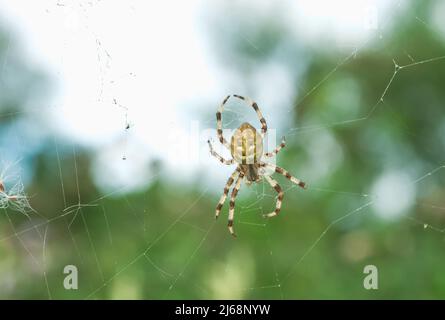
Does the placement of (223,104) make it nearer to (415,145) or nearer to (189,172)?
(189,172)

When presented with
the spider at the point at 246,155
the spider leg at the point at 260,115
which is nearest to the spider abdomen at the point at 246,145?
the spider at the point at 246,155

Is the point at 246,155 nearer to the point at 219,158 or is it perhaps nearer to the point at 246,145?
the point at 246,145

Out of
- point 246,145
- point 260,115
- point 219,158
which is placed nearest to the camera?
point 246,145

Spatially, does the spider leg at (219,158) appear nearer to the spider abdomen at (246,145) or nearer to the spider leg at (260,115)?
the spider abdomen at (246,145)

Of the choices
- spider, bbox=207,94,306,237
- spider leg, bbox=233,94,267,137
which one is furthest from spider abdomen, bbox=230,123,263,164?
spider leg, bbox=233,94,267,137

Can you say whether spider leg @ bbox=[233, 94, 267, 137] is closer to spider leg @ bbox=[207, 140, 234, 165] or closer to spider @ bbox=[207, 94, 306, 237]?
spider @ bbox=[207, 94, 306, 237]

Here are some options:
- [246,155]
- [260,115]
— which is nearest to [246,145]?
[246,155]

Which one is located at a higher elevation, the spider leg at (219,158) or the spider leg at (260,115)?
the spider leg at (260,115)
